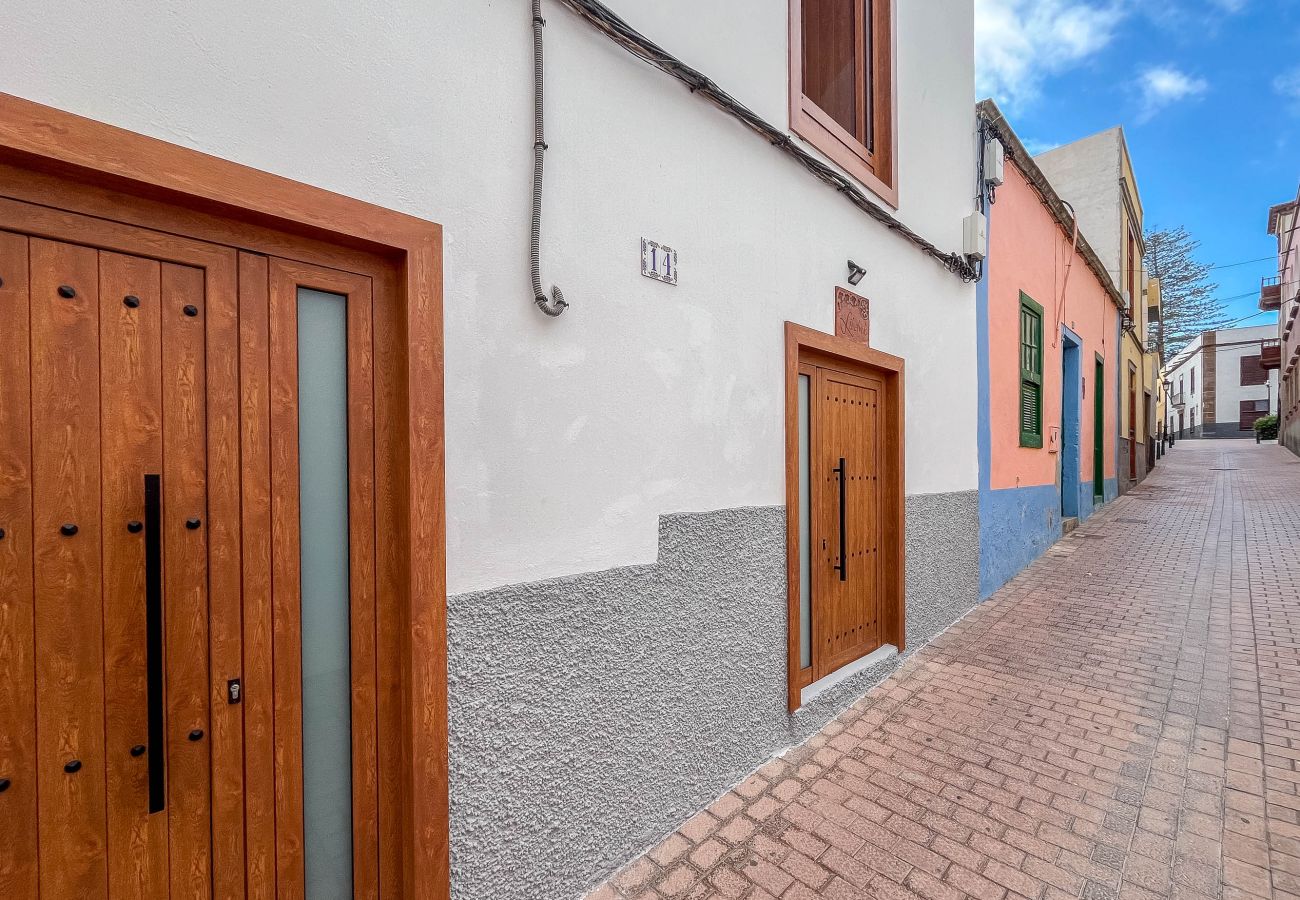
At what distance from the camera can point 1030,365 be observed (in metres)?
6.77

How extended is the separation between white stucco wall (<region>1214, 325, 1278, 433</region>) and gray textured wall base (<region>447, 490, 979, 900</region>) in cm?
5241

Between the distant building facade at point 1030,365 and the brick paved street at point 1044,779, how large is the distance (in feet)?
4.52

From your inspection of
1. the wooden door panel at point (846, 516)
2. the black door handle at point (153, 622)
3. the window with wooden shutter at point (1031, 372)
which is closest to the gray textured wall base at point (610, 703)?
the wooden door panel at point (846, 516)

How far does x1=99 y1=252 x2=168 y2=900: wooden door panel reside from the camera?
1.27m

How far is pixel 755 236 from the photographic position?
2.82m

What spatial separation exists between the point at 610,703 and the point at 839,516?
2.03 meters

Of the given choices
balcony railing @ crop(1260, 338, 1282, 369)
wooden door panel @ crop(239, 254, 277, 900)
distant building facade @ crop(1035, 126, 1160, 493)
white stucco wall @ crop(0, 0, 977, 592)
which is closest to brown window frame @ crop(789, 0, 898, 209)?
white stucco wall @ crop(0, 0, 977, 592)

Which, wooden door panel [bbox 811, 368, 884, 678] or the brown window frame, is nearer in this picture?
wooden door panel [bbox 811, 368, 884, 678]

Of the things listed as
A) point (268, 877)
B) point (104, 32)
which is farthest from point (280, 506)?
point (104, 32)

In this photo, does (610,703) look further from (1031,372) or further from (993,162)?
(1031,372)

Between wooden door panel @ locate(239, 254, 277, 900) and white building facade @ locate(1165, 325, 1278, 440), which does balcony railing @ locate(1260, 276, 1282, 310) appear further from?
wooden door panel @ locate(239, 254, 277, 900)

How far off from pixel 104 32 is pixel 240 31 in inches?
10.2

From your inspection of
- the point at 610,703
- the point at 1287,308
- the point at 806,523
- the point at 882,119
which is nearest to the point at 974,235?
the point at 882,119

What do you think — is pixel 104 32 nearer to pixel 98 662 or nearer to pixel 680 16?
pixel 98 662
